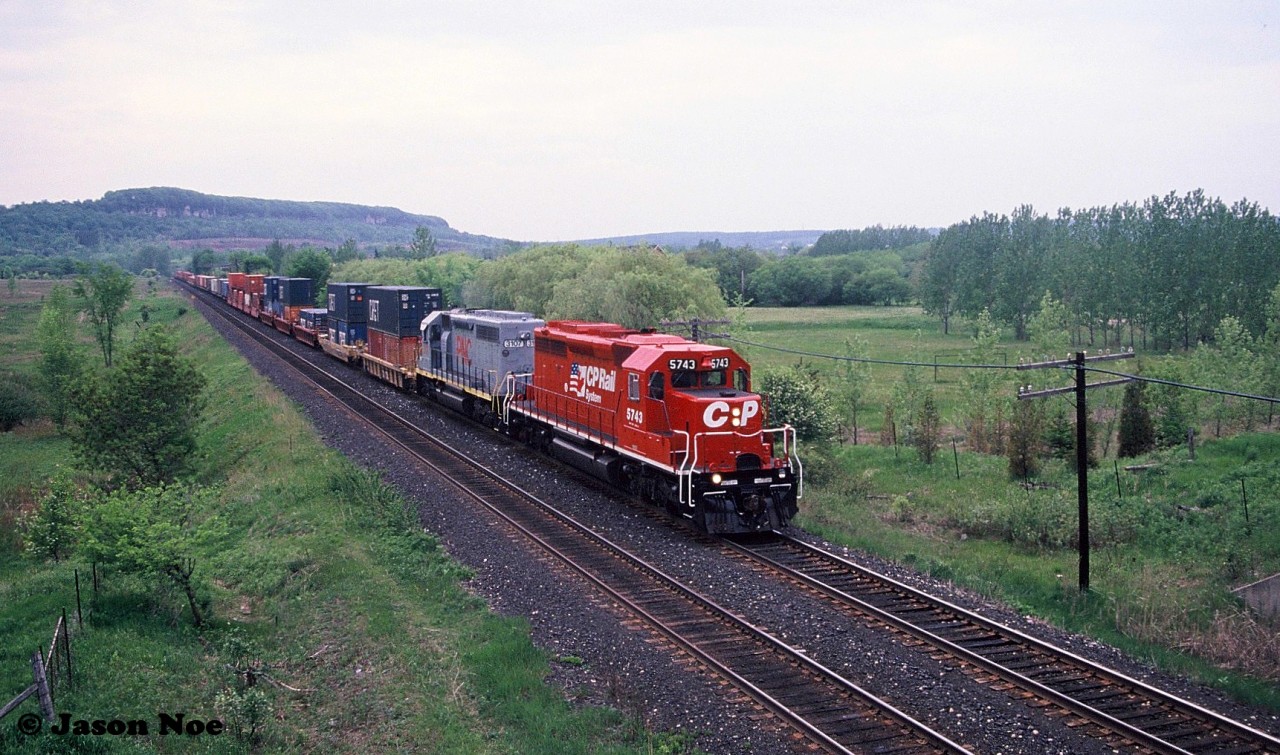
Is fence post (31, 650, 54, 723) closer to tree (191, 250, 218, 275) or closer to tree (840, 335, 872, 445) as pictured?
tree (840, 335, 872, 445)

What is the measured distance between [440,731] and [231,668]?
3.84m

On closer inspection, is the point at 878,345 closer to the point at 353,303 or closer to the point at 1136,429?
the point at 353,303

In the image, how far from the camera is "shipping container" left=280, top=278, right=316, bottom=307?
62188 mm

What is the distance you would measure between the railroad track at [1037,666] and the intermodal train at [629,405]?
72.4 inches

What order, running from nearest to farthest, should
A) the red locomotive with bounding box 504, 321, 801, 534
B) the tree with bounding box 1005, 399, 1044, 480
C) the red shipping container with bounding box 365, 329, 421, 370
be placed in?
the red locomotive with bounding box 504, 321, 801, 534
the tree with bounding box 1005, 399, 1044, 480
the red shipping container with bounding box 365, 329, 421, 370

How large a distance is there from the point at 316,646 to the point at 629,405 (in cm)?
858

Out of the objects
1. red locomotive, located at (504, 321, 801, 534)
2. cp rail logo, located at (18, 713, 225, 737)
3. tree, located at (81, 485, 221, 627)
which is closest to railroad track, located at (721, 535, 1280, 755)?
red locomotive, located at (504, 321, 801, 534)

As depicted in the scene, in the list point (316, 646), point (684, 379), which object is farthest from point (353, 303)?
point (316, 646)

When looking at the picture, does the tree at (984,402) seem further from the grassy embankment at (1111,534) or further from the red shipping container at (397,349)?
the red shipping container at (397,349)

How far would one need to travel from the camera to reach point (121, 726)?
10.4 meters

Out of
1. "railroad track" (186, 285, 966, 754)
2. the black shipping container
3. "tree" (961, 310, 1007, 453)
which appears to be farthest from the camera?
the black shipping container

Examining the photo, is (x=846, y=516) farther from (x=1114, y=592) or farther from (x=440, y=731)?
(x=440, y=731)

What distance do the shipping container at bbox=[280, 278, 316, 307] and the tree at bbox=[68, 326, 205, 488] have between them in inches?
1517

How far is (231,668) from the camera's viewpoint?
12578 millimetres
